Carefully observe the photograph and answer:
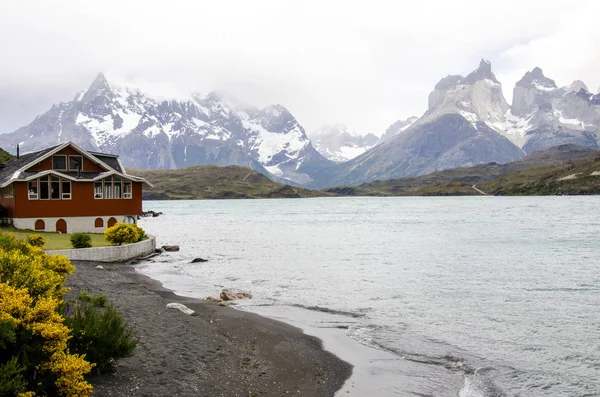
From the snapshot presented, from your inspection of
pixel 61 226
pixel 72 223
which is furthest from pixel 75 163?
pixel 61 226

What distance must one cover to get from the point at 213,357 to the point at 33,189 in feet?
167

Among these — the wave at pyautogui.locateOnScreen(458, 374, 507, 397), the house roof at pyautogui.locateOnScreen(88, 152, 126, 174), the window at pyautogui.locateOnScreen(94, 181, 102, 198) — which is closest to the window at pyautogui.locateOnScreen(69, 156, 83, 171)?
the window at pyautogui.locateOnScreen(94, 181, 102, 198)

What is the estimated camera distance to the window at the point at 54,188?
6169 centimetres

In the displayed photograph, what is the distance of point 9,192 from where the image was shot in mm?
62312

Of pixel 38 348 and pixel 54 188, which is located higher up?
pixel 54 188

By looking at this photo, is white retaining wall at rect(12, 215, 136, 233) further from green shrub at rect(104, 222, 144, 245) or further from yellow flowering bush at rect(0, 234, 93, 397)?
yellow flowering bush at rect(0, 234, 93, 397)

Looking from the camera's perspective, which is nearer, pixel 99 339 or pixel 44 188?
pixel 99 339

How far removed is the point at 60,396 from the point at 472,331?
22.2 metres

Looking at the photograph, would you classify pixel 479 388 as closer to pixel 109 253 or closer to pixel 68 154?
pixel 109 253

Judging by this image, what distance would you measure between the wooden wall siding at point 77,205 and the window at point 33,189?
0.38 meters

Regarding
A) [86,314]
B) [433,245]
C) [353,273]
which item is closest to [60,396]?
[86,314]

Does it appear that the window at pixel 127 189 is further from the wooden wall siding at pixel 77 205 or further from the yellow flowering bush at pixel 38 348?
the yellow flowering bush at pixel 38 348

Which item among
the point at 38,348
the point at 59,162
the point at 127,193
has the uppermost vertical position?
the point at 59,162

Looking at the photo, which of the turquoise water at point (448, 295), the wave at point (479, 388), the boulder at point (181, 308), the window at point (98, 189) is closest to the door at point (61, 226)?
the window at point (98, 189)
